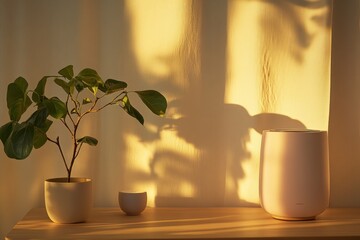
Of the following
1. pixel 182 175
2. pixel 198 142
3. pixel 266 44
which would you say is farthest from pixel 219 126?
pixel 266 44

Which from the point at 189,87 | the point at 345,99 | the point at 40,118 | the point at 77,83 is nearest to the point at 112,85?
the point at 77,83

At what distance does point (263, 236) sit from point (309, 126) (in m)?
0.56

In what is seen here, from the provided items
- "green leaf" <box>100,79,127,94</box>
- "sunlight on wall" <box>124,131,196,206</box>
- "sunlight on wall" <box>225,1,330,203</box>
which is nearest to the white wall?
"sunlight on wall" <box>225,1,330,203</box>

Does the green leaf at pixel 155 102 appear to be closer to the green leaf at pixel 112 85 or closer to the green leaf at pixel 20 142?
the green leaf at pixel 112 85

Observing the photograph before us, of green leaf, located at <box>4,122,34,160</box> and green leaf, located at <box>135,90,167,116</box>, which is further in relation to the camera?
green leaf, located at <box>135,90,167,116</box>

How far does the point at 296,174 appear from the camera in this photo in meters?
1.54

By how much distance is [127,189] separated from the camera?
5.83 ft

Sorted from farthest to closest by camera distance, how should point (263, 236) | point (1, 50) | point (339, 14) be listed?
point (339, 14) < point (1, 50) < point (263, 236)

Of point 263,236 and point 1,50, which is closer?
point 263,236

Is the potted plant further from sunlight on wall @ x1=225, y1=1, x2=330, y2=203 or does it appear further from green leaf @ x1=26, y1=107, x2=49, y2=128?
sunlight on wall @ x1=225, y1=1, x2=330, y2=203

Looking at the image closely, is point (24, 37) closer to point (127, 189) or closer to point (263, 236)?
point (127, 189)

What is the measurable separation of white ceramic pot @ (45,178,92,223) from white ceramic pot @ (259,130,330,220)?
548 millimetres

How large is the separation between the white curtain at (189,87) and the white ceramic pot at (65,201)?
256 millimetres

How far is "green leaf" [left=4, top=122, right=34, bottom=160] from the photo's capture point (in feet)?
4.38
